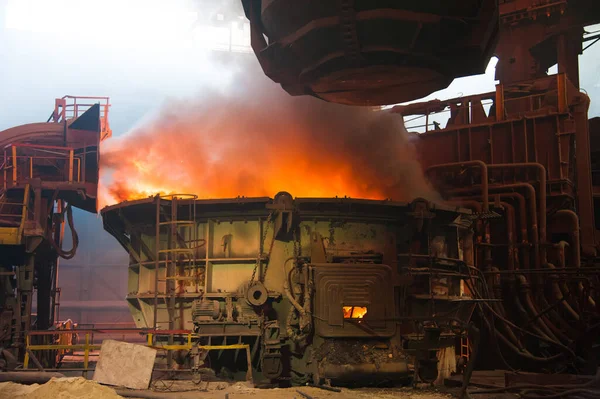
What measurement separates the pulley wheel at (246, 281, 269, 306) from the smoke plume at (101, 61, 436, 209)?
301cm

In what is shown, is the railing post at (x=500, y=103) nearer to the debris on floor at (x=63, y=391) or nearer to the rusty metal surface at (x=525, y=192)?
the rusty metal surface at (x=525, y=192)

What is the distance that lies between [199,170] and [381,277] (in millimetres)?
5670

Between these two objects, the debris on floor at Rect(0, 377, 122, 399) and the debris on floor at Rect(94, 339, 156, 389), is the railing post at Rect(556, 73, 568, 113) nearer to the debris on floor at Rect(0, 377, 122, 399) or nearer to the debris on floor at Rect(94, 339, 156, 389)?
the debris on floor at Rect(94, 339, 156, 389)

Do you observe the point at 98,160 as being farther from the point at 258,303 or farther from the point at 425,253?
the point at 425,253

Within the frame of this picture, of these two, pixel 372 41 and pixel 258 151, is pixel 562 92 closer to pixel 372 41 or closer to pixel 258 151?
pixel 258 151

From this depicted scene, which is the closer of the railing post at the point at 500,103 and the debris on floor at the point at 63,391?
the debris on floor at the point at 63,391

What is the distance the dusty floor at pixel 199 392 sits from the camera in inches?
304

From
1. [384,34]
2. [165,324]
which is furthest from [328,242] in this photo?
[384,34]

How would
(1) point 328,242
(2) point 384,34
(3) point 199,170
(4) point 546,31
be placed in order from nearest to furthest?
(2) point 384,34, (1) point 328,242, (3) point 199,170, (4) point 546,31

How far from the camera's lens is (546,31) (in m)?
21.1

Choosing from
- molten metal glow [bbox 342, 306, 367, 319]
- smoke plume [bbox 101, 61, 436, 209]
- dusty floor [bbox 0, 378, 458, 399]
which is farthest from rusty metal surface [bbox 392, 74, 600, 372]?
dusty floor [bbox 0, 378, 458, 399]

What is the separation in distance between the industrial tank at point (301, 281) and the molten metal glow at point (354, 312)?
26 millimetres

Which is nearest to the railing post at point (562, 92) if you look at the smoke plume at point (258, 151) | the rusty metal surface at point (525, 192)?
the rusty metal surface at point (525, 192)

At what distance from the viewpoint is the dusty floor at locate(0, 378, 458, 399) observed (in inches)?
304
